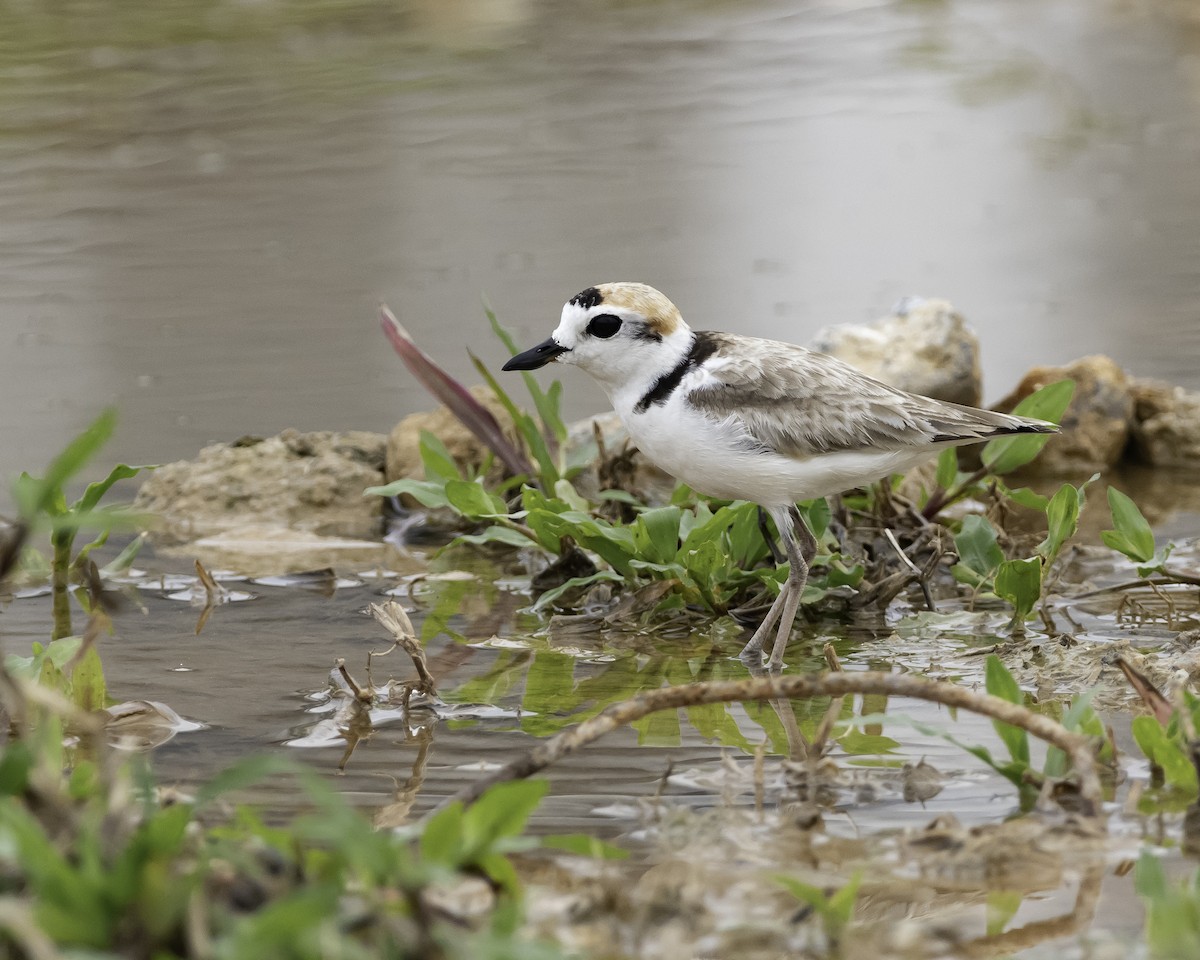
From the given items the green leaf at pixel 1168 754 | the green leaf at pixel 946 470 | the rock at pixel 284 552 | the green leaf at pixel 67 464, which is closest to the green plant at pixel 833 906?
the green leaf at pixel 1168 754

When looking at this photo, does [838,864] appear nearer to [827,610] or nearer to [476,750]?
[476,750]

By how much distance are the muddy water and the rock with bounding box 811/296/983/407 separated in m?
0.98

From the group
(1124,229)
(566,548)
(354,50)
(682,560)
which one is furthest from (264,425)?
(354,50)

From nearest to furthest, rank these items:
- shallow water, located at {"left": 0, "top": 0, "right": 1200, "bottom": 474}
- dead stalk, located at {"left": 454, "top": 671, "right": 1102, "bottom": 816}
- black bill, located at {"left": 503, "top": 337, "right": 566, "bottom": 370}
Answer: dead stalk, located at {"left": 454, "top": 671, "right": 1102, "bottom": 816} → black bill, located at {"left": 503, "top": 337, "right": 566, "bottom": 370} → shallow water, located at {"left": 0, "top": 0, "right": 1200, "bottom": 474}

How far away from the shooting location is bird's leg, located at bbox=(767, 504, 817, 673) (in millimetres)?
4672

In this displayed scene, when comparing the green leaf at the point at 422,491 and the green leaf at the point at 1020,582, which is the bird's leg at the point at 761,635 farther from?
the green leaf at the point at 422,491

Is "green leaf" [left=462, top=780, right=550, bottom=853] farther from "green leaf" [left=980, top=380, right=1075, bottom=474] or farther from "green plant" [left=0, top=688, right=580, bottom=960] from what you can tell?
"green leaf" [left=980, top=380, right=1075, bottom=474]

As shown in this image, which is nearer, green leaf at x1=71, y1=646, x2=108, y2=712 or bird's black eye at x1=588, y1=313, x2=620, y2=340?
green leaf at x1=71, y1=646, x2=108, y2=712

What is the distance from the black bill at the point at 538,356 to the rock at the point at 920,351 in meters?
2.43

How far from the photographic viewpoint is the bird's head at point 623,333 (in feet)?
16.4

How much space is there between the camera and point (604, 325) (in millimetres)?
5023

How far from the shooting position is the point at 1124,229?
38.2 ft

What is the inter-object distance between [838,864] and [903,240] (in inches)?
347

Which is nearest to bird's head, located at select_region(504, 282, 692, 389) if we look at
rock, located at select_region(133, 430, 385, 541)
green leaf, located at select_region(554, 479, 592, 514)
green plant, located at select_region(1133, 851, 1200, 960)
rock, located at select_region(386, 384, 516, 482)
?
green leaf, located at select_region(554, 479, 592, 514)
